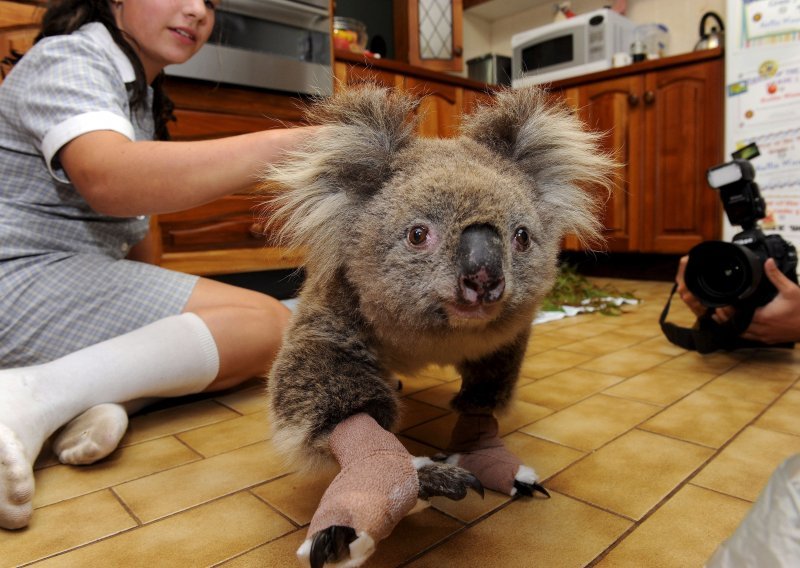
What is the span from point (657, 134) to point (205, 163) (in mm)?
3009

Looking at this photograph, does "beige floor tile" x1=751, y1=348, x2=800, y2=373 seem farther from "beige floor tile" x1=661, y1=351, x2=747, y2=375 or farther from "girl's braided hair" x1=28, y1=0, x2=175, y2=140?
"girl's braided hair" x1=28, y1=0, x2=175, y2=140

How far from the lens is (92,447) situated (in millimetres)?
871

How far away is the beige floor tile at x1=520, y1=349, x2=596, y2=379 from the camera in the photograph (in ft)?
4.58

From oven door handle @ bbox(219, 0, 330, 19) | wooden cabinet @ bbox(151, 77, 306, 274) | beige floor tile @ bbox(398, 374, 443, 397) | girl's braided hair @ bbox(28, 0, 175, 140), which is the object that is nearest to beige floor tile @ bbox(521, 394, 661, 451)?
beige floor tile @ bbox(398, 374, 443, 397)

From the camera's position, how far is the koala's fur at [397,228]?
59cm

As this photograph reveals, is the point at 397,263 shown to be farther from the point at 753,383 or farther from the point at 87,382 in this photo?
the point at 753,383

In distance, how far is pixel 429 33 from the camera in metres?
3.31

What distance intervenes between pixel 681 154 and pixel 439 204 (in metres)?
3.03

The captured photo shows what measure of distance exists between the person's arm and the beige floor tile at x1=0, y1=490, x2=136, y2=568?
0.47 metres

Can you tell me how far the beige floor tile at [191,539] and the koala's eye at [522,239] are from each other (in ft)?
1.52

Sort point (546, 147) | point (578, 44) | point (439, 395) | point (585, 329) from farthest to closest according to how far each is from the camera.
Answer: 1. point (578, 44)
2. point (585, 329)
3. point (439, 395)
4. point (546, 147)

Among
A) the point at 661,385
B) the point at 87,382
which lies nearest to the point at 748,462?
the point at 661,385

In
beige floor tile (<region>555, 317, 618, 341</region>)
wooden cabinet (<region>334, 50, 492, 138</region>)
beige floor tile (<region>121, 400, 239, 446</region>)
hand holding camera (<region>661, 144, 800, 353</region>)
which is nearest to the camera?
beige floor tile (<region>121, 400, 239, 446</region>)

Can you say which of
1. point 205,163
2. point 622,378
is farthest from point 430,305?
point 622,378
